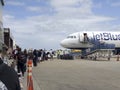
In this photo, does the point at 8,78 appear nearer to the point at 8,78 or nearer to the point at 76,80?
the point at 8,78

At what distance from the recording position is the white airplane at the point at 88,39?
63691 millimetres

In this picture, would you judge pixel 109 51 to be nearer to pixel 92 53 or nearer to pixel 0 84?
pixel 92 53

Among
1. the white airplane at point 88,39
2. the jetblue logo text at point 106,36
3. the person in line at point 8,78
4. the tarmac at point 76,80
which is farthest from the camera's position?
the jetblue logo text at point 106,36

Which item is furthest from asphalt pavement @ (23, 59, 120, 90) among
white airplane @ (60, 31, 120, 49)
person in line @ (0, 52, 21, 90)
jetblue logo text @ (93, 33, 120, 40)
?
jetblue logo text @ (93, 33, 120, 40)

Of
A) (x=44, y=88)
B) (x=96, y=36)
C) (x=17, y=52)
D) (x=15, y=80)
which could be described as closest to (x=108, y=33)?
(x=96, y=36)

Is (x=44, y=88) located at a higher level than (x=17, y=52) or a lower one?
lower

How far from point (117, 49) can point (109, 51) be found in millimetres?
7647

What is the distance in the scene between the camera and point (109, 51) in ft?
203

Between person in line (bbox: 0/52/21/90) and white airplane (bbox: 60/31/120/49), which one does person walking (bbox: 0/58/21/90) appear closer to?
person in line (bbox: 0/52/21/90)

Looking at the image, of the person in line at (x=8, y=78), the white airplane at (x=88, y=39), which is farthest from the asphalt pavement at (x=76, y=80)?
the white airplane at (x=88, y=39)

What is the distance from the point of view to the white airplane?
63.7 m

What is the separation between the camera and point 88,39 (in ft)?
209

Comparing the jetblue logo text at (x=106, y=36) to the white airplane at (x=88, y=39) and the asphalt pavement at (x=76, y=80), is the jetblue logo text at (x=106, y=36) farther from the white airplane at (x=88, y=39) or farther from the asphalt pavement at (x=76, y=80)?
the asphalt pavement at (x=76, y=80)

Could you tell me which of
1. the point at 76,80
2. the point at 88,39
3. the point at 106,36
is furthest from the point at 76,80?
the point at 106,36
